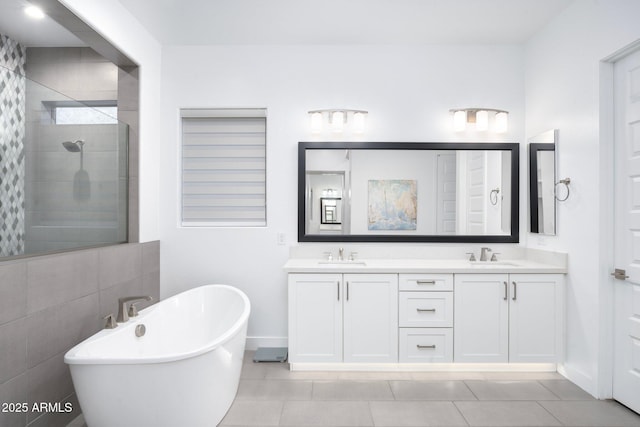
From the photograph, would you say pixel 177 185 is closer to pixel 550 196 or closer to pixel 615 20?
pixel 550 196

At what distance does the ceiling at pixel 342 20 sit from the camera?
2.80 metres

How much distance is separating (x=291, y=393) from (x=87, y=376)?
134cm

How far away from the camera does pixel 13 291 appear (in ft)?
5.95

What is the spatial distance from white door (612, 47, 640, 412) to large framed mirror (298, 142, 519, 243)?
3.22ft

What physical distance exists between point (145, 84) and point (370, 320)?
106 inches

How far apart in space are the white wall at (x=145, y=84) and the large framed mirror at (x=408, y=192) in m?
1.29

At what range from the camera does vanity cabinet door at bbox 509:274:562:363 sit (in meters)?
2.92

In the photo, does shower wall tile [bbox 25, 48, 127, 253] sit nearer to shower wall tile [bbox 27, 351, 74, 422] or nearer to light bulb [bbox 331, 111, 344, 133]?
shower wall tile [bbox 27, 351, 74, 422]

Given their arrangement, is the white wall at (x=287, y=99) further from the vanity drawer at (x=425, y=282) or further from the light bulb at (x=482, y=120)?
the vanity drawer at (x=425, y=282)

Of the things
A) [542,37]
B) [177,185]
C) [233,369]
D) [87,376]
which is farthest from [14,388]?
[542,37]

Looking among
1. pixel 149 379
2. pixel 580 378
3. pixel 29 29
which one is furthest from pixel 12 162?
pixel 580 378

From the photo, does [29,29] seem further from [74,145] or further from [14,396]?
[14,396]

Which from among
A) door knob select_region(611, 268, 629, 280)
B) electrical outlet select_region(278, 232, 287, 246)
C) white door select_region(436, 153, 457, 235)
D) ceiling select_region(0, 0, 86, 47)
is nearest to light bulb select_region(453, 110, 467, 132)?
white door select_region(436, 153, 457, 235)

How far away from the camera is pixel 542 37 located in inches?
125
